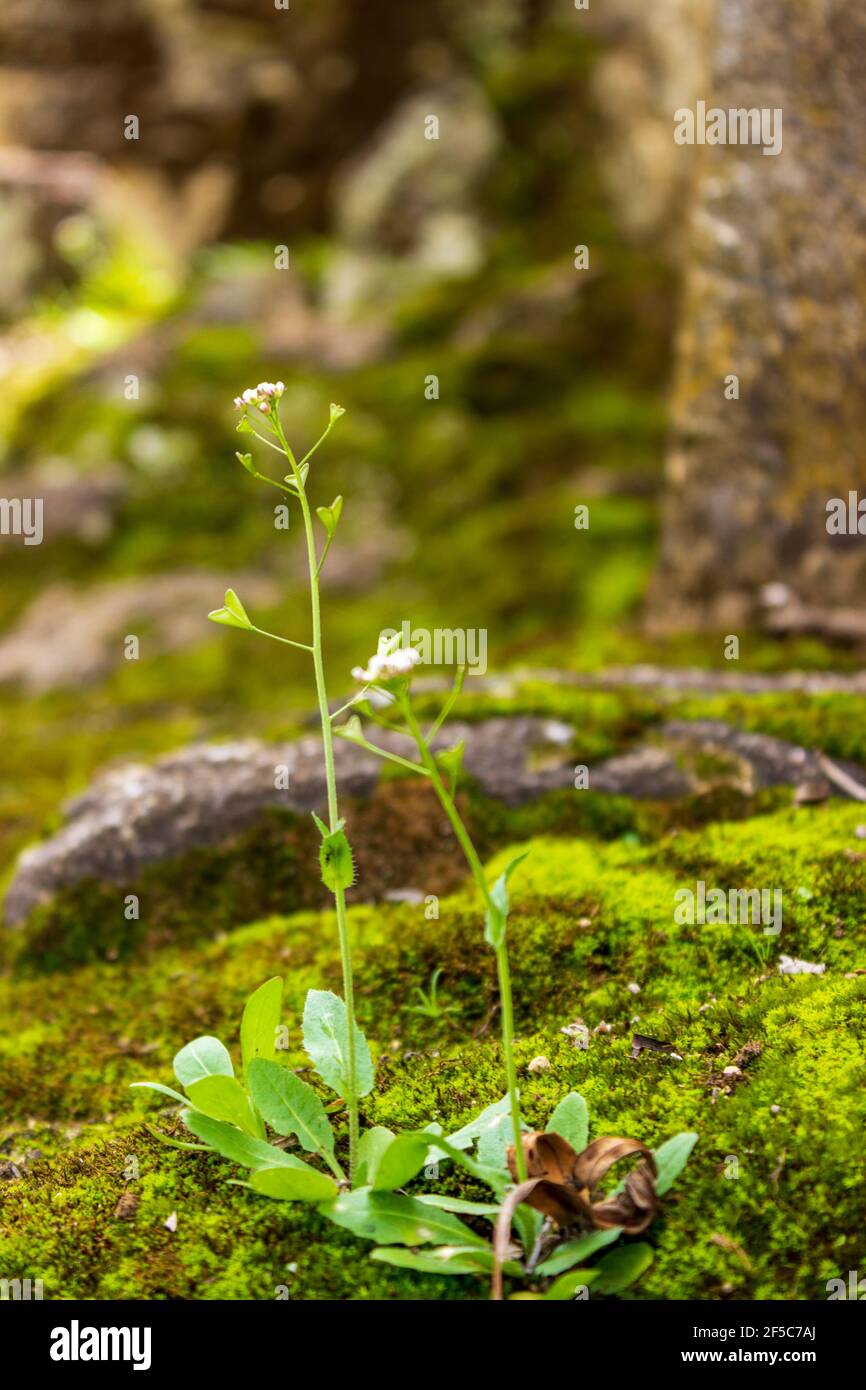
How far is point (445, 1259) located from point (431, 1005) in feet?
3.75

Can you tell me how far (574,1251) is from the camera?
233 centimetres

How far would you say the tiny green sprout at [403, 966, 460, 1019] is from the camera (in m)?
3.45

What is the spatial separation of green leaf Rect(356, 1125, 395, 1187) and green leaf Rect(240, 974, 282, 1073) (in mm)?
345

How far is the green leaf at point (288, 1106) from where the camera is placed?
2695mm

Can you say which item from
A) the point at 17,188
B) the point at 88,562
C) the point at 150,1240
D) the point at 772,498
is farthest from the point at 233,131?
the point at 150,1240

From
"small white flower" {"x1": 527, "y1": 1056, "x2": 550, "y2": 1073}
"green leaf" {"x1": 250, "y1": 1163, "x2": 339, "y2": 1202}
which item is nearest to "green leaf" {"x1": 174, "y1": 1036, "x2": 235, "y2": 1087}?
"green leaf" {"x1": 250, "y1": 1163, "x2": 339, "y2": 1202}

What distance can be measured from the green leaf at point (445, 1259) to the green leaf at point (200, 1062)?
0.74 meters

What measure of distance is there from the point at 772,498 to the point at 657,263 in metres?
4.62

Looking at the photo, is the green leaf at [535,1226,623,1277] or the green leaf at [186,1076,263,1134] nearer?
the green leaf at [535,1226,623,1277]

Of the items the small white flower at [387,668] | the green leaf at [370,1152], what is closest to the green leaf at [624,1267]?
the green leaf at [370,1152]

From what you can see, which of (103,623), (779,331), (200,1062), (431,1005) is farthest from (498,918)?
(103,623)

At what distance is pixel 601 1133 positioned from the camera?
8.94 feet

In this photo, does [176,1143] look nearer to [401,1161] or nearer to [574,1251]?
[401,1161]

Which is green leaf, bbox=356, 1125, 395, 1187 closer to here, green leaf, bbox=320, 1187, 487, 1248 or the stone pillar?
green leaf, bbox=320, 1187, 487, 1248
